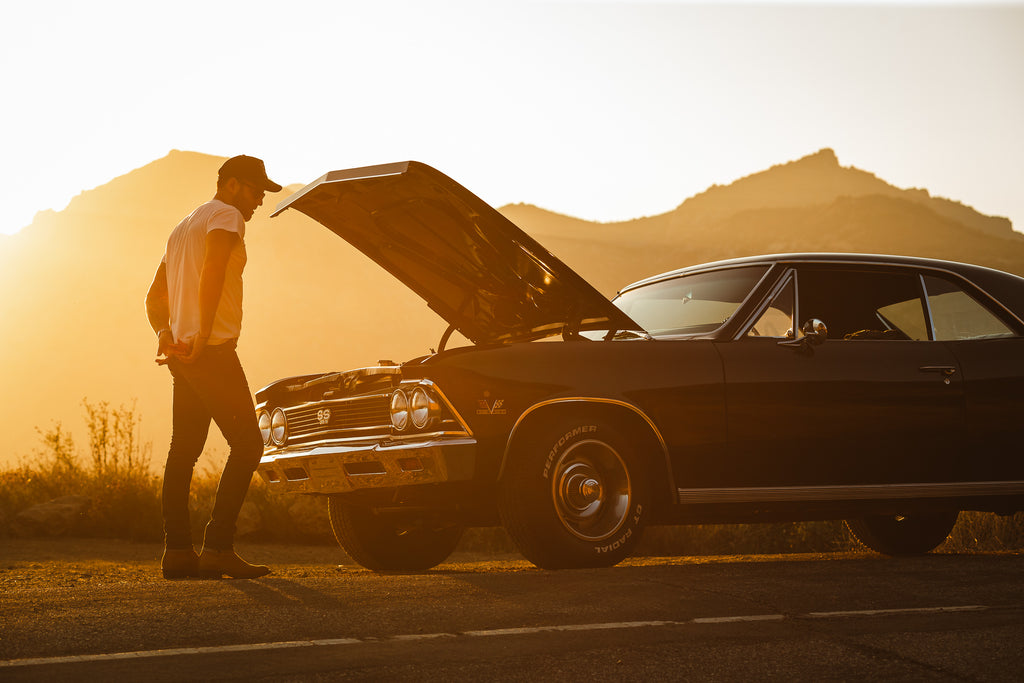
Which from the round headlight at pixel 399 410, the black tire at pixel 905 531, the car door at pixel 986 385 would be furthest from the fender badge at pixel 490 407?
the black tire at pixel 905 531

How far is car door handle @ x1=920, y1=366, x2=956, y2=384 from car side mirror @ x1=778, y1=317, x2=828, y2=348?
0.79 meters

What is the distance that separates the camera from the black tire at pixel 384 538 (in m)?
6.97

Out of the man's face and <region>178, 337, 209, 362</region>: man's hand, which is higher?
the man's face

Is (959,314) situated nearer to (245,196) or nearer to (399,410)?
(399,410)

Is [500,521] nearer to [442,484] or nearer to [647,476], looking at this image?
[442,484]

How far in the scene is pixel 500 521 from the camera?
19.6 feet

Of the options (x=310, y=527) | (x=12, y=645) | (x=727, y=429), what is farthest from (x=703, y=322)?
(x=310, y=527)

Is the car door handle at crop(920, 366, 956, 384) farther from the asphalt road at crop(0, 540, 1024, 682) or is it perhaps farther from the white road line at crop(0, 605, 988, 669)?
the white road line at crop(0, 605, 988, 669)

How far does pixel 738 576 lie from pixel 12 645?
11.2 feet

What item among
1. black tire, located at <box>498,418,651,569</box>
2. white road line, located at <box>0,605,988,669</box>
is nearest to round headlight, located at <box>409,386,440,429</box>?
black tire, located at <box>498,418,651,569</box>

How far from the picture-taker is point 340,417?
6.29m

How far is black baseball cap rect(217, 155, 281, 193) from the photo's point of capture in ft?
20.4

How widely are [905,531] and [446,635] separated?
5007mm

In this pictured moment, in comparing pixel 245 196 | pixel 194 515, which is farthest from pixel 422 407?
pixel 194 515
